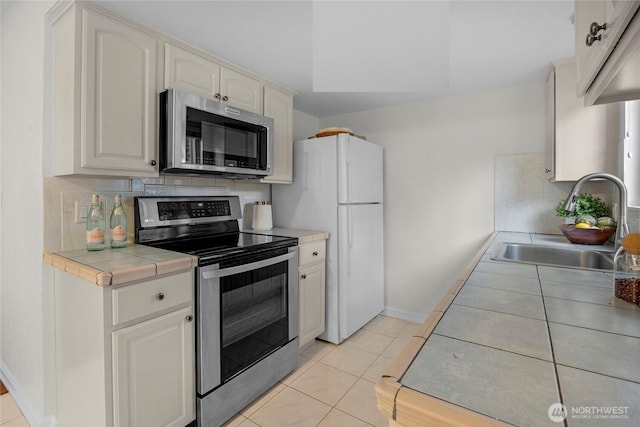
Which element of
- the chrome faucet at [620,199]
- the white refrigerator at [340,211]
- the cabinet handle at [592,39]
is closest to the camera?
the cabinet handle at [592,39]

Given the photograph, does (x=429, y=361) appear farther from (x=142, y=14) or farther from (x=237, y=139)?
(x=142, y=14)

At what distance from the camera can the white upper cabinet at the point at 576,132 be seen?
1882 mm

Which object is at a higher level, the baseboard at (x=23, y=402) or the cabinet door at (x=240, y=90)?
the cabinet door at (x=240, y=90)

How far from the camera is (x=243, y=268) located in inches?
68.2

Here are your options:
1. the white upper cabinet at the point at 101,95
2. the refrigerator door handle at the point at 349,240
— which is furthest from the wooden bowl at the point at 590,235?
the white upper cabinet at the point at 101,95

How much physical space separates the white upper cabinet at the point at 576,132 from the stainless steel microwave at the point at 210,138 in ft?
6.36

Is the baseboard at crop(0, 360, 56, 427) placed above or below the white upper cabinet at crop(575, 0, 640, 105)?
below

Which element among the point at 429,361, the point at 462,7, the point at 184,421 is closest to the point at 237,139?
the point at 462,7

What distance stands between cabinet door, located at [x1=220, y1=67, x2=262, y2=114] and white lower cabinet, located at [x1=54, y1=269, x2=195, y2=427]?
1246 millimetres

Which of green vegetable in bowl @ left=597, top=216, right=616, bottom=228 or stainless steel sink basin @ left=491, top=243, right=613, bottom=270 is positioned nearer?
stainless steel sink basin @ left=491, top=243, right=613, bottom=270

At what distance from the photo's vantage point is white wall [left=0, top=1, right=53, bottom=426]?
62.7 inches

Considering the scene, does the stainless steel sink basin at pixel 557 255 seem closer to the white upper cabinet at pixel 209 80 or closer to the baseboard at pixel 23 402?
the white upper cabinet at pixel 209 80

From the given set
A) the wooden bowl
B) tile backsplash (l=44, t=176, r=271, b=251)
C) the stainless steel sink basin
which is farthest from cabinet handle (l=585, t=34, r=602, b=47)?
tile backsplash (l=44, t=176, r=271, b=251)

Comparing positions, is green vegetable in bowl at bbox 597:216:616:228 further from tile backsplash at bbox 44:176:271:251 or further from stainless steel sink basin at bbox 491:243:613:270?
tile backsplash at bbox 44:176:271:251
